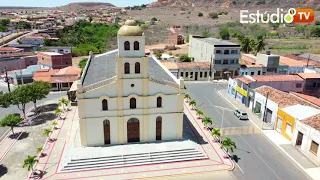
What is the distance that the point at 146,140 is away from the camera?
3631cm

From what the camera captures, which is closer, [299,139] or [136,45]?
[136,45]

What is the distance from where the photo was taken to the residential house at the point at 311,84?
5581cm

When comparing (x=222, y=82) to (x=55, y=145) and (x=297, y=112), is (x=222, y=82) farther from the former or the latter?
(x=55, y=145)

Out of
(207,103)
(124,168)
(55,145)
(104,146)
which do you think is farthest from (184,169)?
(207,103)

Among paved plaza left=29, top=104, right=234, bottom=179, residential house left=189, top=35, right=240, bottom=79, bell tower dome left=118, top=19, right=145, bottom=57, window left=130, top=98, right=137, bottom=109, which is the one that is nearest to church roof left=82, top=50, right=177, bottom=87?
window left=130, top=98, right=137, bottom=109

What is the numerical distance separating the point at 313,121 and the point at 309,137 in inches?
85.9

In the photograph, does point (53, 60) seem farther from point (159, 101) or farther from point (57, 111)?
point (159, 101)

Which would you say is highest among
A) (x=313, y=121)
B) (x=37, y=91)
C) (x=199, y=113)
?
(x=37, y=91)

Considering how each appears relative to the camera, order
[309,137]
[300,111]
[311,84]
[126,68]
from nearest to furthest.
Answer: [126,68] < [309,137] < [300,111] < [311,84]

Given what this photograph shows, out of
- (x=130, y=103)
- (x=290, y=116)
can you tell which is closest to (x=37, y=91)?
(x=130, y=103)

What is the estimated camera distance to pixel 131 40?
106 feet

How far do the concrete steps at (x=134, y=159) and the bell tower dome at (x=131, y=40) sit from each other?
41.0 ft

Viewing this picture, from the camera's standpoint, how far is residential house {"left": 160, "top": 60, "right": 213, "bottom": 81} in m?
70.9

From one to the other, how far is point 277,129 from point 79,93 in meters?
30.2
